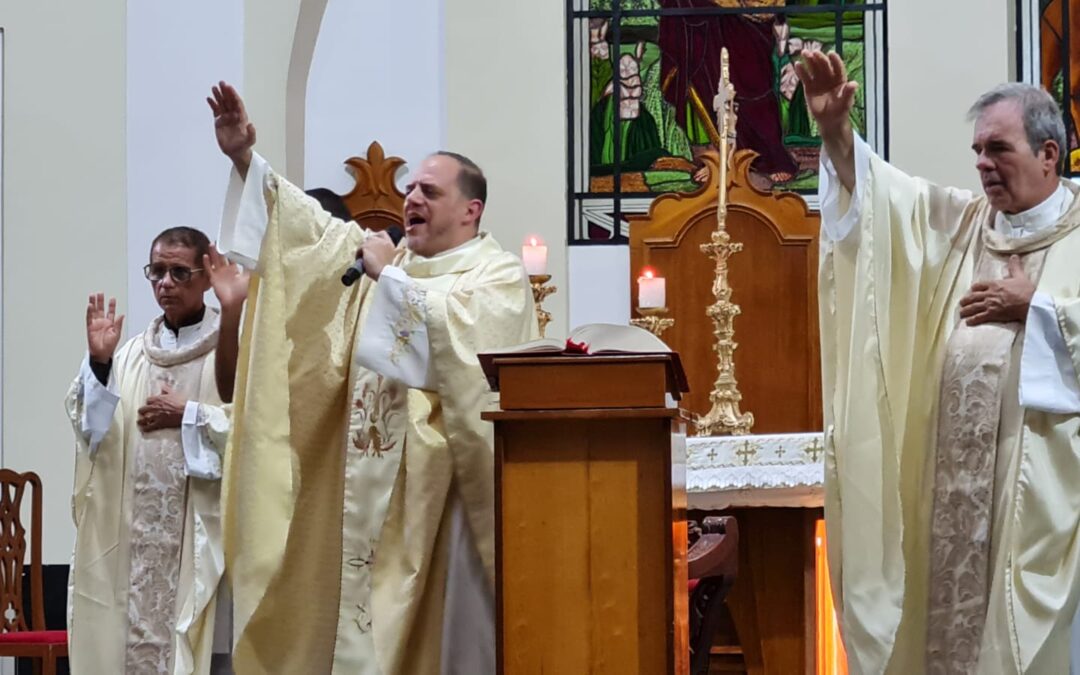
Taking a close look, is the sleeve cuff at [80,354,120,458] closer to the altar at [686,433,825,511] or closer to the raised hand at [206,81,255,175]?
the raised hand at [206,81,255,175]

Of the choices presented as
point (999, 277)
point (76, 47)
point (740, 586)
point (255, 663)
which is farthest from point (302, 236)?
point (76, 47)

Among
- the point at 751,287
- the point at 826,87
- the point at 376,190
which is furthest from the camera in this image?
the point at 751,287

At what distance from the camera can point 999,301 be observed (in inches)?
169

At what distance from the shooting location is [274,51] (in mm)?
8570

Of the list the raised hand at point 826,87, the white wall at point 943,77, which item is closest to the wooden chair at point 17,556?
the raised hand at point 826,87

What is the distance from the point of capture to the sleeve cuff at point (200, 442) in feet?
17.4

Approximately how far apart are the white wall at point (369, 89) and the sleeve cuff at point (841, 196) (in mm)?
Answer: 5409

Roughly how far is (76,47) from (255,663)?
4312 mm

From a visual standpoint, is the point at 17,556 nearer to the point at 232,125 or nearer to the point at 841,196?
the point at 232,125

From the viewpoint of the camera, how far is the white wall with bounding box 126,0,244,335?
7754 millimetres

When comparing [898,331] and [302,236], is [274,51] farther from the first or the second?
→ [898,331]

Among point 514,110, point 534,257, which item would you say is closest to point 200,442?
point 534,257

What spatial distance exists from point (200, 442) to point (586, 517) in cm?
189

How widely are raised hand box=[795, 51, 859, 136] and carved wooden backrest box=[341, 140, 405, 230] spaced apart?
5.42 meters
